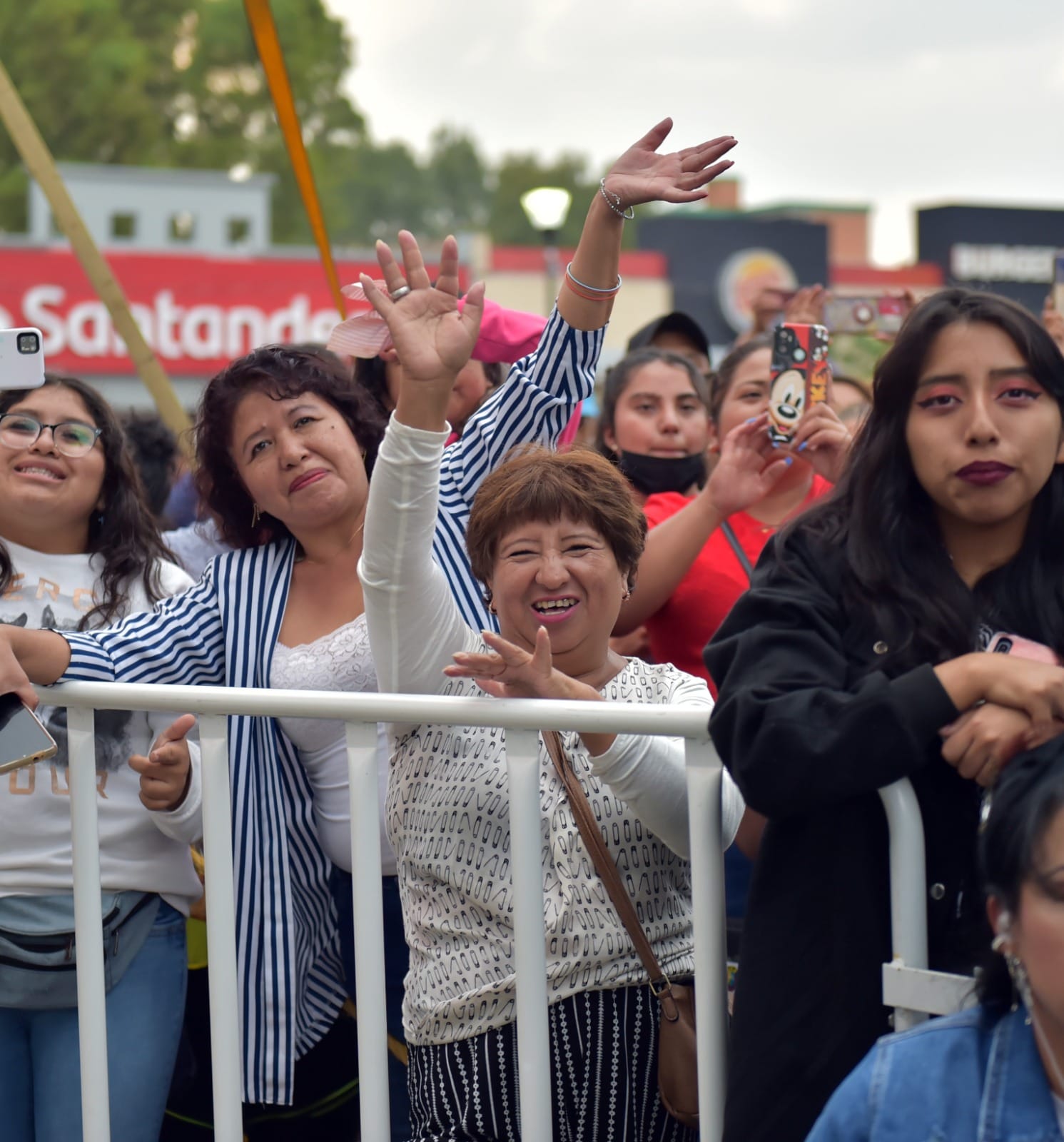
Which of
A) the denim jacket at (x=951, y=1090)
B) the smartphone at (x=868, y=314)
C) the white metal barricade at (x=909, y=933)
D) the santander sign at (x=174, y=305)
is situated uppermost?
the santander sign at (x=174, y=305)

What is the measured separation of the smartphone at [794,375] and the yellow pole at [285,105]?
3.68 ft

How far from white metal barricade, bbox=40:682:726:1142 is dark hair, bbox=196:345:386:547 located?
613mm

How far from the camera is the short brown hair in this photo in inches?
94.7

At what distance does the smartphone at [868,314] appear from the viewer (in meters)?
4.24

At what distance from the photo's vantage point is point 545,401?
292 cm

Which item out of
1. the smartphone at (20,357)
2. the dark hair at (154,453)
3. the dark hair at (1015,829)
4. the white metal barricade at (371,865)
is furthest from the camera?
the dark hair at (154,453)

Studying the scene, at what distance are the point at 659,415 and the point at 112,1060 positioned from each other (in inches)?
82.9

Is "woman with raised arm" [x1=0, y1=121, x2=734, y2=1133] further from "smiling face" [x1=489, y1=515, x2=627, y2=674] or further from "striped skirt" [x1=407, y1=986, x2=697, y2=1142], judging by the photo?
"striped skirt" [x1=407, y1=986, x2=697, y2=1142]

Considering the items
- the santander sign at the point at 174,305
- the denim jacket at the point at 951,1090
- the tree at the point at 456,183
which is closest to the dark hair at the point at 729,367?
the denim jacket at the point at 951,1090

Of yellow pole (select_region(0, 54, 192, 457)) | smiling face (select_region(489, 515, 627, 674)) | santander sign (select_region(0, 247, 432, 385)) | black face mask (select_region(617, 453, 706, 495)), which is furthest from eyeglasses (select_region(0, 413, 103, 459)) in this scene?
santander sign (select_region(0, 247, 432, 385))

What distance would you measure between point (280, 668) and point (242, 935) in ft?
1.59

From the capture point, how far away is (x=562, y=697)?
7.28ft

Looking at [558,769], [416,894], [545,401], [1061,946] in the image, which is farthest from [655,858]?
[545,401]

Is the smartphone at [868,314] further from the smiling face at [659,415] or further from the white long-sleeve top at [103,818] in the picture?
the white long-sleeve top at [103,818]
